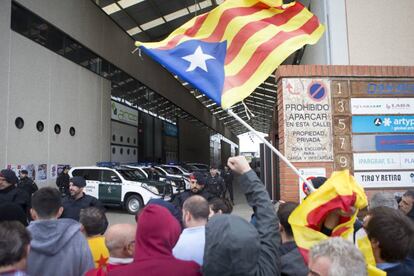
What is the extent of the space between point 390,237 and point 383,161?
4239 mm

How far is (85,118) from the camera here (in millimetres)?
17875

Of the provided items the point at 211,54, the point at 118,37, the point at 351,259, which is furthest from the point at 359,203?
the point at 118,37

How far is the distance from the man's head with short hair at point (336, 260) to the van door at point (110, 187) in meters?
12.8

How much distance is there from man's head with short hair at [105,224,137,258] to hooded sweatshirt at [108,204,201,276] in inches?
12.9

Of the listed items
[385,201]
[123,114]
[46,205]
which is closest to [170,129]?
[123,114]

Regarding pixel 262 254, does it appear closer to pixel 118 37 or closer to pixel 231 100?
pixel 231 100

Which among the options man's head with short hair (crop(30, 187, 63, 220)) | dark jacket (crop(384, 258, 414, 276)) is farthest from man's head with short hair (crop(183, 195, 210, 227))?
dark jacket (crop(384, 258, 414, 276))

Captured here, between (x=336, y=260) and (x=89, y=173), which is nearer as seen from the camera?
(x=336, y=260)

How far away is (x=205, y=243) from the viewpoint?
179cm

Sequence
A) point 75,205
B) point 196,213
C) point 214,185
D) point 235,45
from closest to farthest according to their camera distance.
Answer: point 196,213
point 235,45
point 75,205
point 214,185

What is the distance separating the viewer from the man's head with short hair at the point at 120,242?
233cm

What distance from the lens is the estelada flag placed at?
3.79 m

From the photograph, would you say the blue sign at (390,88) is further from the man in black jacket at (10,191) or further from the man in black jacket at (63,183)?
the man in black jacket at (63,183)

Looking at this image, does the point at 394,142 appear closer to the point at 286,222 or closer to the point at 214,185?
the point at 286,222
